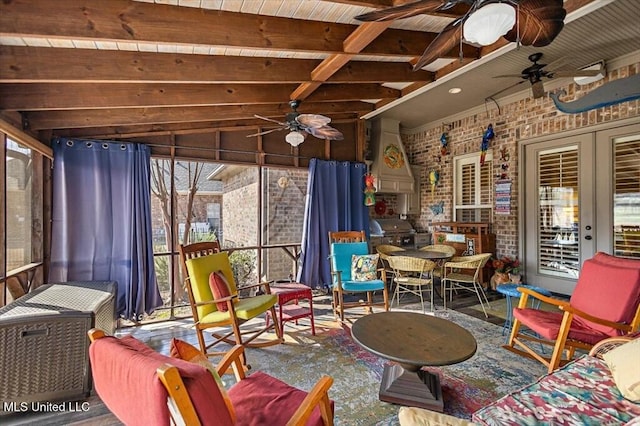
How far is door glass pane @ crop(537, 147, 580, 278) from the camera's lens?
4223 millimetres

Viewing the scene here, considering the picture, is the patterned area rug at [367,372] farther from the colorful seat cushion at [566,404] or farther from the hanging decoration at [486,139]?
the hanging decoration at [486,139]

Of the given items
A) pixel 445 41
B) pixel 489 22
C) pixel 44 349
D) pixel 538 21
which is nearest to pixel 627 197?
pixel 538 21

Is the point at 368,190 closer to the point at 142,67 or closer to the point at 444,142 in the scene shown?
the point at 444,142

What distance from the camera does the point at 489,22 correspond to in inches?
62.4

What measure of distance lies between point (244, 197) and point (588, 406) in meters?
5.47

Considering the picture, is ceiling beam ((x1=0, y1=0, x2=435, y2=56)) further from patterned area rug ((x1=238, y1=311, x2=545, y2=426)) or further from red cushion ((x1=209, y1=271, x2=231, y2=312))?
patterned area rug ((x1=238, y1=311, x2=545, y2=426))

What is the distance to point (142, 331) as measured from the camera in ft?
10.9

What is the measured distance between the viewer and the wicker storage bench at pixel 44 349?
6.45 feet

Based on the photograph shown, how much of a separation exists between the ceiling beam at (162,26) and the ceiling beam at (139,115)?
1430 mm

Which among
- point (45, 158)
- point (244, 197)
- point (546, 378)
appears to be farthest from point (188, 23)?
point (244, 197)

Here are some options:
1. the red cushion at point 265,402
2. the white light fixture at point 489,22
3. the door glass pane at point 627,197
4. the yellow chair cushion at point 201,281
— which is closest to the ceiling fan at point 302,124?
the yellow chair cushion at point 201,281

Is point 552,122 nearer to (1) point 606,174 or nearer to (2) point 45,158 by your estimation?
(1) point 606,174

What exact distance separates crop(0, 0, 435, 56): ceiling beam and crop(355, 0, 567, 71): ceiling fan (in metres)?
0.75
